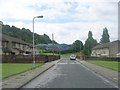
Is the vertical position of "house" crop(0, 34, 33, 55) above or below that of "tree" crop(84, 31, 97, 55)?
below

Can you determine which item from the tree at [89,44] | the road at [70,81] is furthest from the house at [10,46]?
the tree at [89,44]

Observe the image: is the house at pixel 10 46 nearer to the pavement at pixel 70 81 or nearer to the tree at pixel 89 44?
the pavement at pixel 70 81

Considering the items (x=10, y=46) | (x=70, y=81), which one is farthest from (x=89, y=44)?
(x=70, y=81)

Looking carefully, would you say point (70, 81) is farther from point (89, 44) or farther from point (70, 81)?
point (89, 44)

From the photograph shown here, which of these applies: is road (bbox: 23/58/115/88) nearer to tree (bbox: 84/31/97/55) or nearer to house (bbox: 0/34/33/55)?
house (bbox: 0/34/33/55)

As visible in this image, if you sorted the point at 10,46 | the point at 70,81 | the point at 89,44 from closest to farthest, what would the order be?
the point at 70,81, the point at 10,46, the point at 89,44

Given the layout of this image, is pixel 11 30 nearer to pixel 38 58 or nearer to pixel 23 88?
pixel 38 58

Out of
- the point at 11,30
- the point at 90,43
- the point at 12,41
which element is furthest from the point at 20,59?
the point at 90,43

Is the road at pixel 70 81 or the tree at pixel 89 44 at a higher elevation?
the tree at pixel 89 44

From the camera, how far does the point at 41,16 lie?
42.4 m

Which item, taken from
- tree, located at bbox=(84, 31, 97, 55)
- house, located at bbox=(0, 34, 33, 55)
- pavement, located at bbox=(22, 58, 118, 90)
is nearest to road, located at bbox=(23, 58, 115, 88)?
pavement, located at bbox=(22, 58, 118, 90)

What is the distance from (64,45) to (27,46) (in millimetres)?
26005

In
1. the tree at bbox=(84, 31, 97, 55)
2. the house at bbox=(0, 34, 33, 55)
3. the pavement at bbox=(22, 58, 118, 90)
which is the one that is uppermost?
the tree at bbox=(84, 31, 97, 55)

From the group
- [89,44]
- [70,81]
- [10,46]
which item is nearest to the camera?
[70,81]
